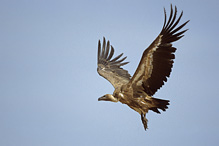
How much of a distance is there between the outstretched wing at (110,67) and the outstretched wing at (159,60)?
6.87 feet

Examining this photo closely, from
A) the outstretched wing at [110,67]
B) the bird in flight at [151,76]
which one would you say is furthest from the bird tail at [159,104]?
the outstretched wing at [110,67]

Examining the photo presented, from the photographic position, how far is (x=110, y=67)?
15047 millimetres

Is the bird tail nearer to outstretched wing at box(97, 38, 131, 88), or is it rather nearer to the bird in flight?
the bird in flight

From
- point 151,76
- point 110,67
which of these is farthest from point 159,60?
point 110,67

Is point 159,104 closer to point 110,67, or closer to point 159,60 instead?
point 159,60

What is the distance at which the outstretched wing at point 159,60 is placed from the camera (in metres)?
10.9

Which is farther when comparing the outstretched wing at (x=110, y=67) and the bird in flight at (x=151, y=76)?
the outstretched wing at (x=110, y=67)

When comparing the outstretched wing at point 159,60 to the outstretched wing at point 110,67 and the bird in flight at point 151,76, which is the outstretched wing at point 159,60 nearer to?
the bird in flight at point 151,76

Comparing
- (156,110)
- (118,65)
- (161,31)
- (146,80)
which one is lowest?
(156,110)

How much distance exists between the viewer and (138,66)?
11.2 meters

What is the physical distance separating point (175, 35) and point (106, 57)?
196 inches

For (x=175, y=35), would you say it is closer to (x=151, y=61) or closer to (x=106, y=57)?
(x=151, y=61)

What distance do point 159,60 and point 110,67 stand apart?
13.9 ft

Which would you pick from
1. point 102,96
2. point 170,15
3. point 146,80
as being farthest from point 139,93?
point 170,15
